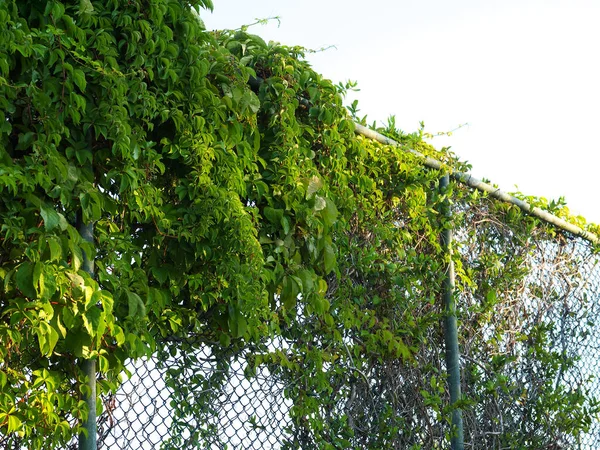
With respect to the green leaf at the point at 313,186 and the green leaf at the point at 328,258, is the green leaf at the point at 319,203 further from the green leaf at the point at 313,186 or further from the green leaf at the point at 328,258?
the green leaf at the point at 328,258

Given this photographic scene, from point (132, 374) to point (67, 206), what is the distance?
73cm

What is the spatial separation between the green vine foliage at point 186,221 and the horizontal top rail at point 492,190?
0.10m

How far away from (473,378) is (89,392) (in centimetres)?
276

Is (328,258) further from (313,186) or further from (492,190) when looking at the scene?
(492,190)

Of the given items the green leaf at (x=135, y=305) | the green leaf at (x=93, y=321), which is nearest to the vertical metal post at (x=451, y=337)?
the green leaf at (x=135, y=305)

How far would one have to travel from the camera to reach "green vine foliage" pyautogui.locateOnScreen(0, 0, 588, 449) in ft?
9.80

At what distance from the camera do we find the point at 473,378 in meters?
5.22

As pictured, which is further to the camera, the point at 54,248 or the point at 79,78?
the point at 79,78

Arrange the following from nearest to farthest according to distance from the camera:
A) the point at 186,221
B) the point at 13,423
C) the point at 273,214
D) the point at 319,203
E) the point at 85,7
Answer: the point at 13,423 → the point at 85,7 → the point at 186,221 → the point at 273,214 → the point at 319,203

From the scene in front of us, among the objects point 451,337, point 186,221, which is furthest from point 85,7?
point 451,337

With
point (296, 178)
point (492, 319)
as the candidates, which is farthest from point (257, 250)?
point (492, 319)

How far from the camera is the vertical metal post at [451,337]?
16.1ft

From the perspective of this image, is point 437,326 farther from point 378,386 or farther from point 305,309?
point 305,309

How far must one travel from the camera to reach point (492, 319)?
548cm
